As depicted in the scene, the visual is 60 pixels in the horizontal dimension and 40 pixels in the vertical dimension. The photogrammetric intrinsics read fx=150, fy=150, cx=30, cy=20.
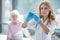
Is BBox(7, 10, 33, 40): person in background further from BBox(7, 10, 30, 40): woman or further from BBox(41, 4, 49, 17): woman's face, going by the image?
BBox(41, 4, 49, 17): woman's face

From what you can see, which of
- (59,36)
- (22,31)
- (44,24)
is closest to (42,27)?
(44,24)

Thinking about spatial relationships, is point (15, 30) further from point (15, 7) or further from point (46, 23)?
point (15, 7)

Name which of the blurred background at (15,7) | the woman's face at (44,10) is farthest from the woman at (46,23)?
the blurred background at (15,7)

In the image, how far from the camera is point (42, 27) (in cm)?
113

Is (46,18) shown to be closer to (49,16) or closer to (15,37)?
(49,16)

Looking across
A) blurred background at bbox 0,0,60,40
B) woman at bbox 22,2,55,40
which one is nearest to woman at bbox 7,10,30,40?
woman at bbox 22,2,55,40

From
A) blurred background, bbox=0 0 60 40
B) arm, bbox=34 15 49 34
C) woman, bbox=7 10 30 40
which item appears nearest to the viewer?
arm, bbox=34 15 49 34

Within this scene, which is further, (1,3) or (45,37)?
(1,3)

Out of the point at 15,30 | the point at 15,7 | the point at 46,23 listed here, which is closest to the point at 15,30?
the point at 15,30

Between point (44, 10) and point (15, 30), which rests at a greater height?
point (44, 10)

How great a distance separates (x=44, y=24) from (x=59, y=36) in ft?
3.13

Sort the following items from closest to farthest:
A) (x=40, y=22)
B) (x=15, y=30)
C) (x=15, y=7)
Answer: (x=40, y=22), (x=15, y=30), (x=15, y=7)

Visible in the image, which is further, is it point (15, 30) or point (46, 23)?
point (15, 30)

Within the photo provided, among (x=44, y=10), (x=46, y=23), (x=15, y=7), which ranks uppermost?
(x=15, y=7)
